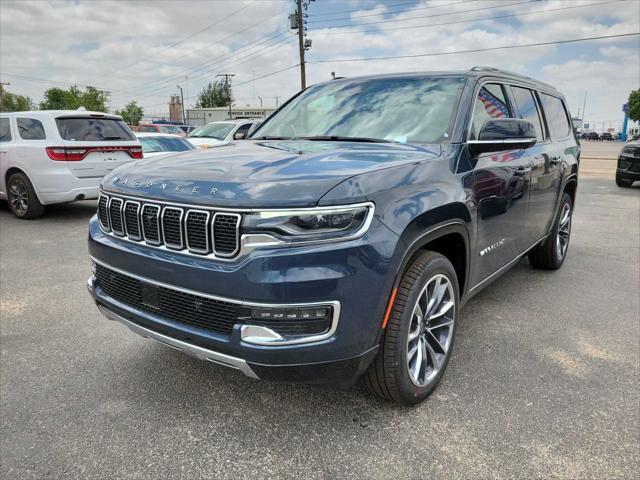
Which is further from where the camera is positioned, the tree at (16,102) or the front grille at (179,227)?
the tree at (16,102)

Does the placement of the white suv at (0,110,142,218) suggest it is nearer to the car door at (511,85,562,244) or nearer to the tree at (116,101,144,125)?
the car door at (511,85,562,244)

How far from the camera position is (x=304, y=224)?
209 centimetres

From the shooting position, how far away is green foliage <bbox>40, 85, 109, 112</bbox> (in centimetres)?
7119

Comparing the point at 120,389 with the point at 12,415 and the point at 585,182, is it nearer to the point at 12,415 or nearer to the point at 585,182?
the point at 12,415

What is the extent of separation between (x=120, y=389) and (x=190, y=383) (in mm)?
402

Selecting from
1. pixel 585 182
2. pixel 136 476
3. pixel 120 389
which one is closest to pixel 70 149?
pixel 120 389

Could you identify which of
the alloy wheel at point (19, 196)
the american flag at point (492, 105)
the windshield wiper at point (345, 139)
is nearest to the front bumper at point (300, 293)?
the windshield wiper at point (345, 139)

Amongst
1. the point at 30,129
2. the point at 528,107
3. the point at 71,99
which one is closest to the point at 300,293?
the point at 528,107

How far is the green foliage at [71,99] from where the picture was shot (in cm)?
7119

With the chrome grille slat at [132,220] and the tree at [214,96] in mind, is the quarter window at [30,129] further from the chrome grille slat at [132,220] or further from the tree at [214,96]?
the tree at [214,96]

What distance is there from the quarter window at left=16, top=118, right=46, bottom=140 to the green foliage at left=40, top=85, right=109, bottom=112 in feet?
227

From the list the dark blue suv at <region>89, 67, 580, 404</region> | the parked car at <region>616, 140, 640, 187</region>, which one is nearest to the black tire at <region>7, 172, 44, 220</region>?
the dark blue suv at <region>89, 67, 580, 404</region>

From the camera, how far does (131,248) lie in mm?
2506

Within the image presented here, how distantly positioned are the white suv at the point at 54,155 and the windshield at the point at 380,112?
5.01m
